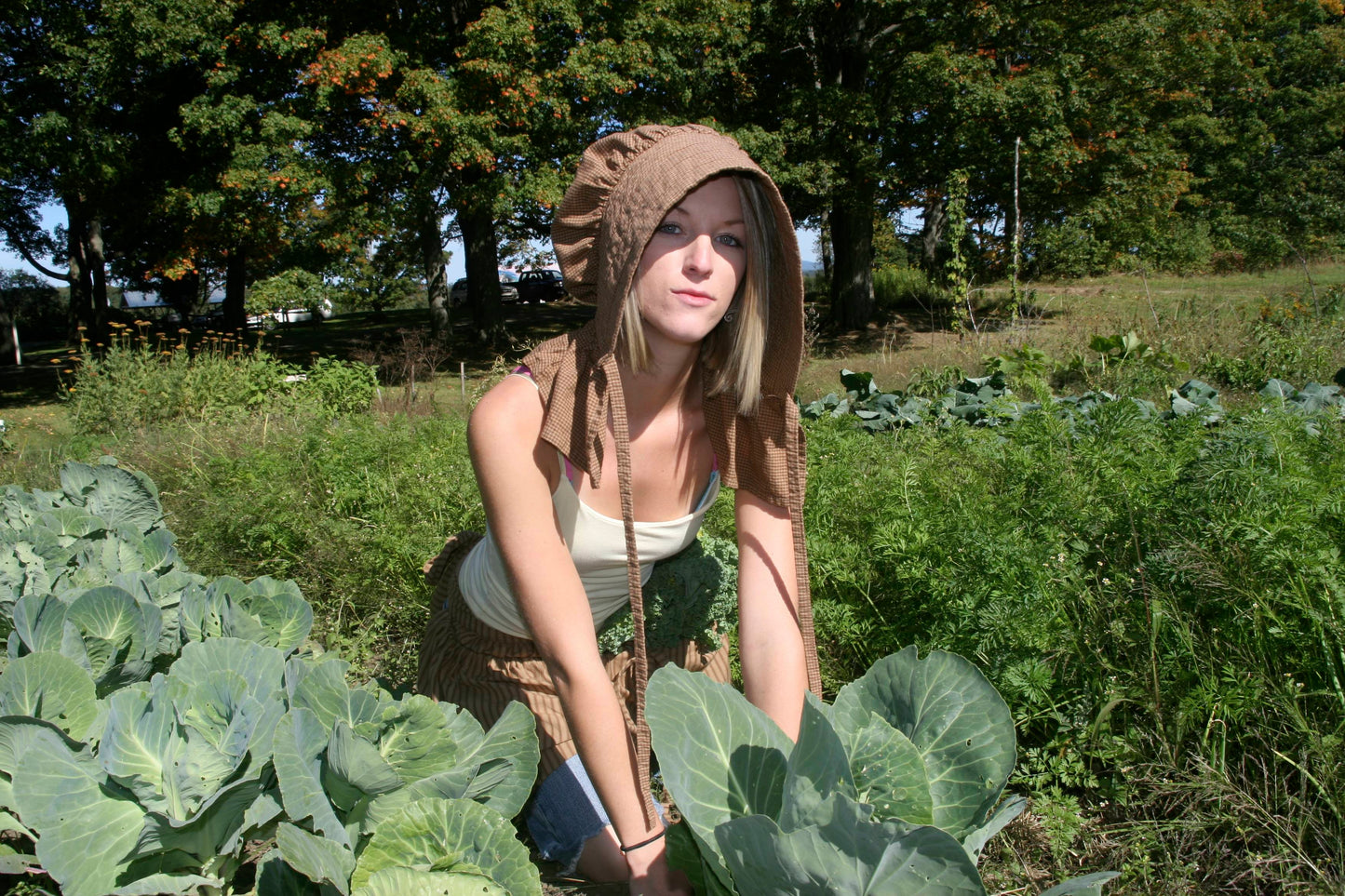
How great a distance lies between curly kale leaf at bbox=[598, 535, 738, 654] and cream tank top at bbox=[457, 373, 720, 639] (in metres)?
0.04

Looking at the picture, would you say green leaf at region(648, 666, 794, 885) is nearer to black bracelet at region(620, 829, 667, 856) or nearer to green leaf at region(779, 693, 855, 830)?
green leaf at region(779, 693, 855, 830)

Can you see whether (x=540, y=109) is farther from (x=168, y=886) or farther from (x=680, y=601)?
(x=168, y=886)

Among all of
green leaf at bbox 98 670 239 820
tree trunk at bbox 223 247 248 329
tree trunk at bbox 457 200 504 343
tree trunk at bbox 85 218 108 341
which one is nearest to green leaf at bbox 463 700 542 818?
green leaf at bbox 98 670 239 820

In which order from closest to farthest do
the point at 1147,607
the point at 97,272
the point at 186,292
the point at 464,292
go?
the point at 1147,607, the point at 97,272, the point at 186,292, the point at 464,292

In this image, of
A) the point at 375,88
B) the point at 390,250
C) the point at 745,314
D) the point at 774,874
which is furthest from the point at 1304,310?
the point at 390,250

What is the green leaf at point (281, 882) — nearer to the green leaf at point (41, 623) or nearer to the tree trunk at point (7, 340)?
the green leaf at point (41, 623)

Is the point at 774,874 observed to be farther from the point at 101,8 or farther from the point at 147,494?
the point at 101,8

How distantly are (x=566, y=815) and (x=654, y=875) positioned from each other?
52cm

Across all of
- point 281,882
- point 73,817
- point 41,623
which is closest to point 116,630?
point 41,623

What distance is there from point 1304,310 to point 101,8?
48.7 feet

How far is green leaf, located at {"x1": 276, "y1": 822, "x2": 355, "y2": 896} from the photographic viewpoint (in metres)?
1.02

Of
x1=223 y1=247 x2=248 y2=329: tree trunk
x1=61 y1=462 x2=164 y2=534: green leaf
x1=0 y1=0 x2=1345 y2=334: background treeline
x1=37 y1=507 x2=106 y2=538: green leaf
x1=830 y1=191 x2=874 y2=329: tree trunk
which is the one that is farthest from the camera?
x1=223 y1=247 x2=248 y2=329: tree trunk

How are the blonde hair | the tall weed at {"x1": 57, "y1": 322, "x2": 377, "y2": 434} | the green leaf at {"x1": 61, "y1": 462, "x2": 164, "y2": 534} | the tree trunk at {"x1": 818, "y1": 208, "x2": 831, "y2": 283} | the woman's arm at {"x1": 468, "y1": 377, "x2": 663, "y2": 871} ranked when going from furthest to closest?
the tree trunk at {"x1": 818, "y1": 208, "x2": 831, "y2": 283} < the tall weed at {"x1": 57, "y1": 322, "x2": 377, "y2": 434} < the green leaf at {"x1": 61, "y1": 462, "x2": 164, "y2": 534} < the blonde hair < the woman's arm at {"x1": 468, "y1": 377, "x2": 663, "y2": 871}

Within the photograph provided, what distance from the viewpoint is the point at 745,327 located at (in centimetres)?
183
